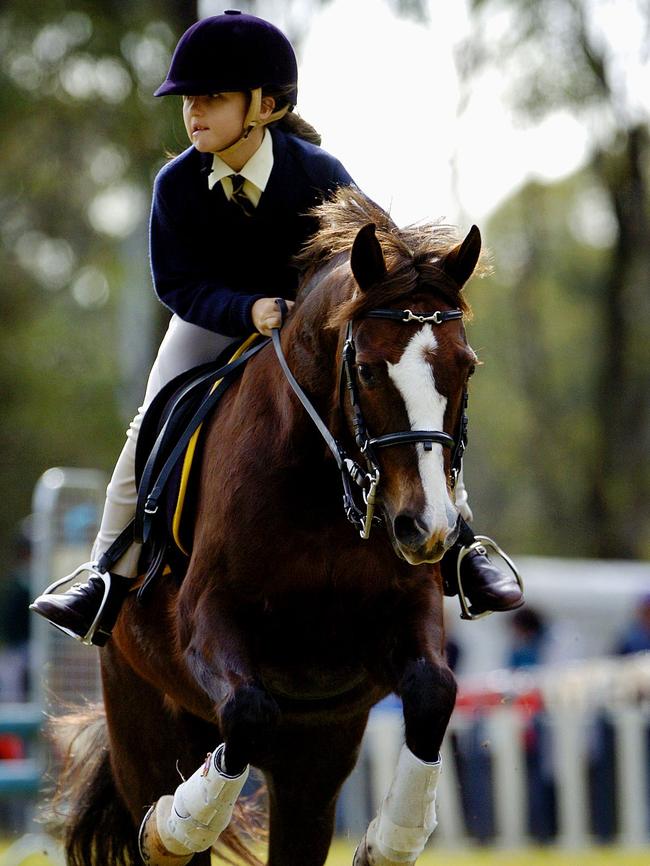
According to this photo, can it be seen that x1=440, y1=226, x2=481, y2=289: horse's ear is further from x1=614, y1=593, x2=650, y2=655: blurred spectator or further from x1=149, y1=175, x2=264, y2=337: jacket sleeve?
x1=614, y1=593, x2=650, y2=655: blurred spectator

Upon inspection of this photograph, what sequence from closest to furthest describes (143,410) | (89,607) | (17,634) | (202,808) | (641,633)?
(202,808) < (89,607) < (143,410) < (17,634) < (641,633)

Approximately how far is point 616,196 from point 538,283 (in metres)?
13.0

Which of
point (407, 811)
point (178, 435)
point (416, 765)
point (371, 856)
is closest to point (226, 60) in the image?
point (178, 435)

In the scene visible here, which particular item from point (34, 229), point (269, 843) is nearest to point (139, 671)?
point (269, 843)

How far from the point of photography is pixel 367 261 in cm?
437

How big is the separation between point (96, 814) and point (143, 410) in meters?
1.94

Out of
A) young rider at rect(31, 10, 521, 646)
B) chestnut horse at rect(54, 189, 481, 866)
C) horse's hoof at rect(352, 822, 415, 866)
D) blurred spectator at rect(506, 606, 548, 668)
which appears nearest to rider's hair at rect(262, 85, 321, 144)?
young rider at rect(31, 10, 521, 646)

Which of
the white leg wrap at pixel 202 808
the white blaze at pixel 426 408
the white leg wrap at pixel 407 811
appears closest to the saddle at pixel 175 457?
the white leg wrap at pixel 202 808

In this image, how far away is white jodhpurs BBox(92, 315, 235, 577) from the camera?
5.54m

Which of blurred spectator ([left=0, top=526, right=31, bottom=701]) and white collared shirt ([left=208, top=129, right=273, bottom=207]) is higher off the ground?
white collared shirt ([left=208, top=129, right=273, bottom=207])

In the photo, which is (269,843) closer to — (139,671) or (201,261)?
(139,671)

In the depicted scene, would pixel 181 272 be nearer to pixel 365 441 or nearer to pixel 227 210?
pixel 227 210

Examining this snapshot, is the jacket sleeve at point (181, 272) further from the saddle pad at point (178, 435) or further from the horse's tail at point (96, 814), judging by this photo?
the horse's tail at point (96, 814)

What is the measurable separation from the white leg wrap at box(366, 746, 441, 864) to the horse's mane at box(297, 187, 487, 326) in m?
1.37
